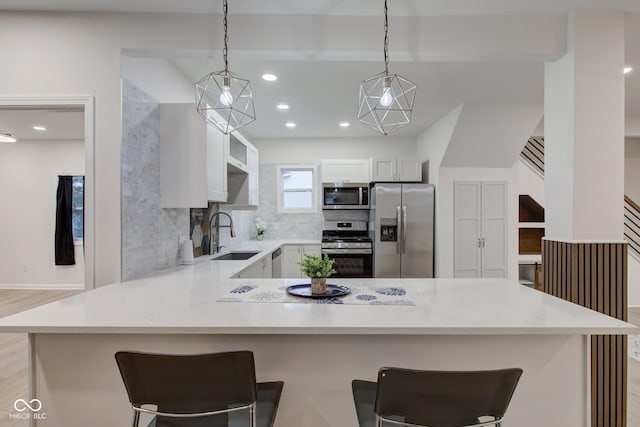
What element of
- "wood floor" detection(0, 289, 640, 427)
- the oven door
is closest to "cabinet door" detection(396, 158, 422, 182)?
the oven door

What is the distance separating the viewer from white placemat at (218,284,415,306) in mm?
1685

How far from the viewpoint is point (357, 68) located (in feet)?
9.84

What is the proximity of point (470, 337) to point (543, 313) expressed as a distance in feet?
1.08

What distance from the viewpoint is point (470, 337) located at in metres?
1.49

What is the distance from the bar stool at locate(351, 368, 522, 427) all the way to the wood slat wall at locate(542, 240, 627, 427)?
1518 mm

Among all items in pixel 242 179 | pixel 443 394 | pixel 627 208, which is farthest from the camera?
pixel 627 208

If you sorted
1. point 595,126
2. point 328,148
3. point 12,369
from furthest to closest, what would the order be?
point 328,148 → point 12,369 → point 595,126

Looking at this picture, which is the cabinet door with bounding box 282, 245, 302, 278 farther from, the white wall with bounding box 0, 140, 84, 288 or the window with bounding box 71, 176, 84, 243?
the window with bounding box 71, 176, 84, 243

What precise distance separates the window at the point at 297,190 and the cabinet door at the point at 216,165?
9.02 ft

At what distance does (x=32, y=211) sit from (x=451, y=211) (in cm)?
661

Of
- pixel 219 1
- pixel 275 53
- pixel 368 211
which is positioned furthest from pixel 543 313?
pixel 368 211

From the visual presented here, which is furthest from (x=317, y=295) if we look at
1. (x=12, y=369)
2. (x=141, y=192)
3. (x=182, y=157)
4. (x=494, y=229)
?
(x=494, y=229)

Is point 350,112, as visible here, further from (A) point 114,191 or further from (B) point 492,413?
(B) point 492,413

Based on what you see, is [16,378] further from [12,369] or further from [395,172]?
[395,172]
